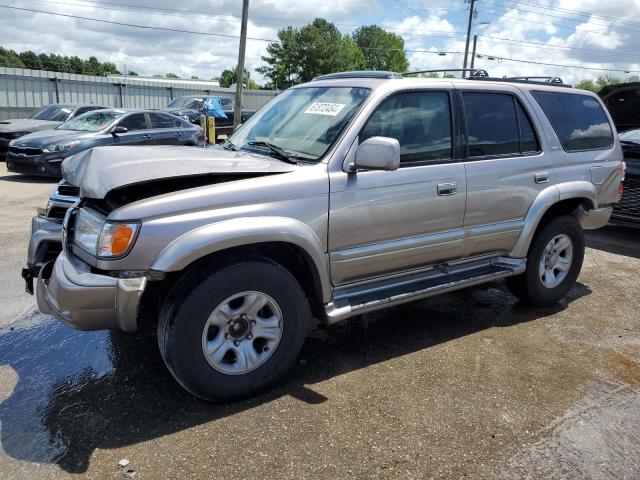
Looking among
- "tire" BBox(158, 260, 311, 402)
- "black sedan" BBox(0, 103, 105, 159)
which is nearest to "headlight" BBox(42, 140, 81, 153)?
"black sedan" BBox(0, 103, 105, 159)

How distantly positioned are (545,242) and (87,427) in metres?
3.79

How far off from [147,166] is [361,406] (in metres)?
1.88

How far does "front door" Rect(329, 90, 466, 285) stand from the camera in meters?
3.38

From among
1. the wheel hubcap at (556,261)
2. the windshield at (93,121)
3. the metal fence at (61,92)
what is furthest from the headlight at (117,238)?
the metal fence at (61,92)

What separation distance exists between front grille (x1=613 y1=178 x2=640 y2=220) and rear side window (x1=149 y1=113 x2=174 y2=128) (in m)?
9.61

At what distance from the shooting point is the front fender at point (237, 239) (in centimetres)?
276

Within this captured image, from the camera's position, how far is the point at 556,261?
482cm

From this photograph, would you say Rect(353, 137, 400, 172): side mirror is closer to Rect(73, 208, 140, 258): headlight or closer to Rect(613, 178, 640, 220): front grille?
Rect(73, 208, 140, 258): headlight

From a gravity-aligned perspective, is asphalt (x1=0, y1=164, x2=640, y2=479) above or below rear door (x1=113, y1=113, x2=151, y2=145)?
below

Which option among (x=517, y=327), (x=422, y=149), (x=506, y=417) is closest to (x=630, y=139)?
(x=517, y=327)

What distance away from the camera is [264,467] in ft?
8.63

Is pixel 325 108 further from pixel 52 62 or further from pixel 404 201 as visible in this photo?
pixel 52 62

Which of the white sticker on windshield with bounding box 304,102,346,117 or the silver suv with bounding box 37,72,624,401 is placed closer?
the silver suv with bounding box 37,72,624,401

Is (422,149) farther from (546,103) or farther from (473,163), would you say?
(546,103)
